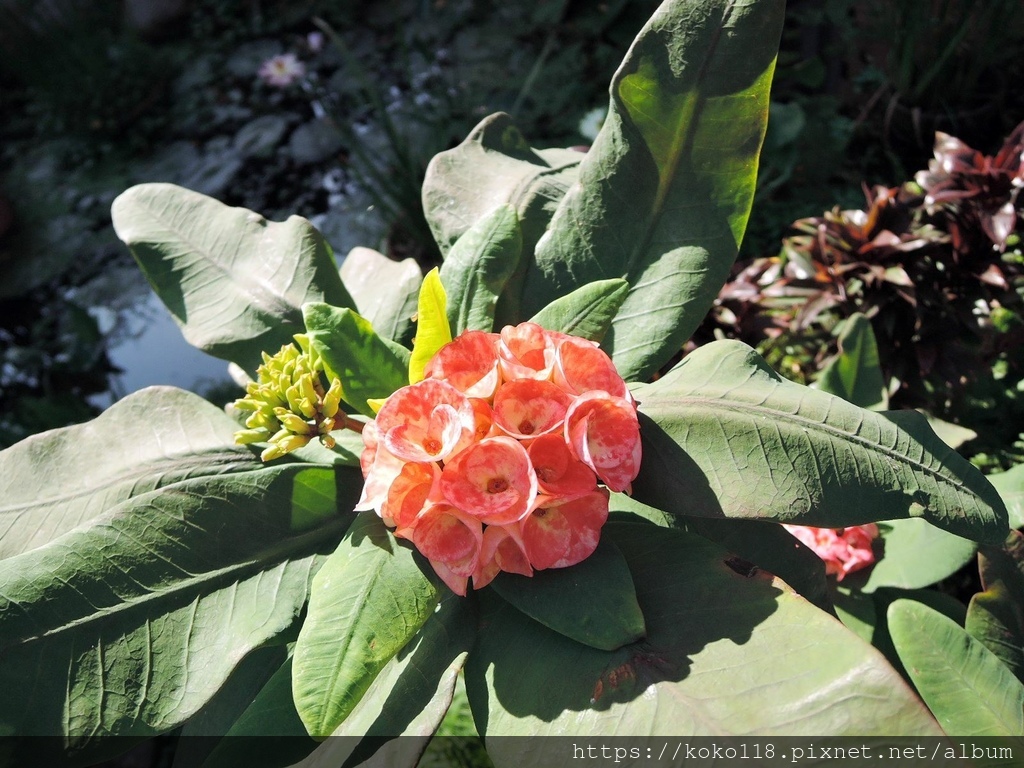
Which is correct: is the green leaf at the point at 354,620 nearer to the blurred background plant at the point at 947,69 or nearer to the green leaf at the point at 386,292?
the green leaf at the point at 386,292

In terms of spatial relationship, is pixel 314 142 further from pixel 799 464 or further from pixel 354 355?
pixel 799 464

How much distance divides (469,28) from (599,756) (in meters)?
4.89

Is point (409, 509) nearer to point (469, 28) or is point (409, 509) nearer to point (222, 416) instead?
point (222, 416)

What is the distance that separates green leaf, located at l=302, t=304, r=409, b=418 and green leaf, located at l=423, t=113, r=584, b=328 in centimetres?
20

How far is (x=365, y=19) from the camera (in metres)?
5.32

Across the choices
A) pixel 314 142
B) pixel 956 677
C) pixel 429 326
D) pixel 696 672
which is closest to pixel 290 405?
pixel 429 326

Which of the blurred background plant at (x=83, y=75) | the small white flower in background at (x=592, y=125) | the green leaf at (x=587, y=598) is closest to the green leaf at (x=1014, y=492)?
the green leaf at (x=587, y=598)

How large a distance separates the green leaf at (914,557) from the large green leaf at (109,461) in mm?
1006

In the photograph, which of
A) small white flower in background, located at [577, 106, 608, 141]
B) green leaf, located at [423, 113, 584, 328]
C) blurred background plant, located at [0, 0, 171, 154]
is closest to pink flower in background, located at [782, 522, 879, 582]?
green leaf, located at [423, 113, 584, 328]

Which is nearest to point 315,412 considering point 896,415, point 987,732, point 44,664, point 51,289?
point 44,664

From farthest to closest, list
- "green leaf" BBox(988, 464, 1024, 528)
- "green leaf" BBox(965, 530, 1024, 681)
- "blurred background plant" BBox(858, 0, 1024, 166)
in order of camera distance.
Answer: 1. "blurred background plant" BBox(858, 0, 1024, 166)
2. "green leaf" BBox(988, 464, 1024, 528)
3. "green leaf" BBox(965, 530, 1024, 681)

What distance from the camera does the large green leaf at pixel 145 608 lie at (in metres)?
0.78

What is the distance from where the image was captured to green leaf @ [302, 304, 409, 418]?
857 millimetres

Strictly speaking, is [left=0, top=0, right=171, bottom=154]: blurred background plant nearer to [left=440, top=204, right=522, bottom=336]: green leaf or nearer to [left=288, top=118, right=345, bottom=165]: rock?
[left=288, top=118, right=345, bottom=165]: rock
